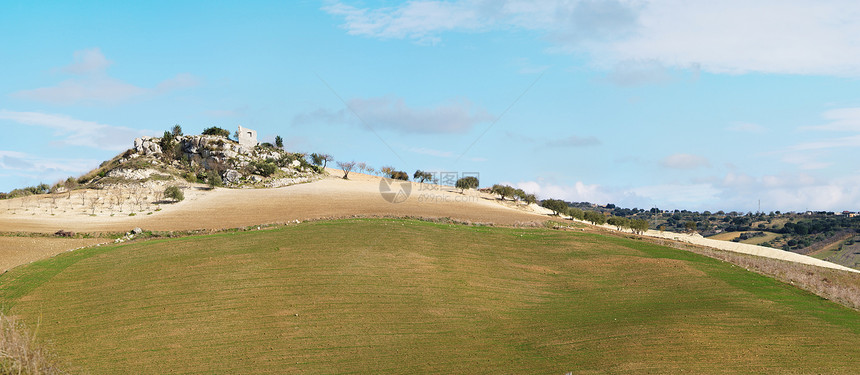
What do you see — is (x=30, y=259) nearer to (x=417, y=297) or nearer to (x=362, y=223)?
(x=362, y=223)

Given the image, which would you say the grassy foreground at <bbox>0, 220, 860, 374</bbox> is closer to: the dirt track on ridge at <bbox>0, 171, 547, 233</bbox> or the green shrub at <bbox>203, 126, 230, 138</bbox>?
the dirt track on ridge at <bbox>0, 171, 547, 233</bbox>

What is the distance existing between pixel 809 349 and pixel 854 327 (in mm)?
5226

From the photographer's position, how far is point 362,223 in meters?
47.5

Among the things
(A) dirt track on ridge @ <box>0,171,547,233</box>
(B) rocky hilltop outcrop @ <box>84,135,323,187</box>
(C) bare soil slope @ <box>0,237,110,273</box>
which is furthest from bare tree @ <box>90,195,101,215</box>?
(C) bare soil slope @ <box>0,237,110,273</box>

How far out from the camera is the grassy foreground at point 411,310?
23078 millimetres

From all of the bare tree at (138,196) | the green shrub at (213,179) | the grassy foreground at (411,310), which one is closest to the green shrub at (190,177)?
the green shrub at (213,179)

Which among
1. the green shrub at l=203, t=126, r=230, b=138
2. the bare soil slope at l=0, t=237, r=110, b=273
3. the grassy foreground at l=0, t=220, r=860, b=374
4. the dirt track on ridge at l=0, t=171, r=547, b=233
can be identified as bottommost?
the grassy foreground at l=0, t=220, r=860, b=374

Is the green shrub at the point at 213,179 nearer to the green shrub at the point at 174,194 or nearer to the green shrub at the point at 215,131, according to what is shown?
the green shrub at the point at 174,194

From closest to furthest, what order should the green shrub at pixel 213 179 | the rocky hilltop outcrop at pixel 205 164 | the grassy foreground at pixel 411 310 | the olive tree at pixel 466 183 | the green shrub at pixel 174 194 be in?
1. the grassy foreground at pixel 411 310
2. the green shrub at pixel 174 194
3. the green shrub at pixel 213 179
4. the rocky hilltop outcrop at pixel 205 164
5. the olive tree at pixel 466 183

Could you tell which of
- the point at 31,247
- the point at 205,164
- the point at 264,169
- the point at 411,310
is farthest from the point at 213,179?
the point at 411,310

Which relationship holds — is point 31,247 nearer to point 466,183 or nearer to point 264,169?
point 264,169

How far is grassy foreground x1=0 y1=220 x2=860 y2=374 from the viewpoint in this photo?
23.1 meters

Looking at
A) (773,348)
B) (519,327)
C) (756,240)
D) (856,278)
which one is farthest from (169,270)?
(756,240)

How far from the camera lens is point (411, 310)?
2878cm
